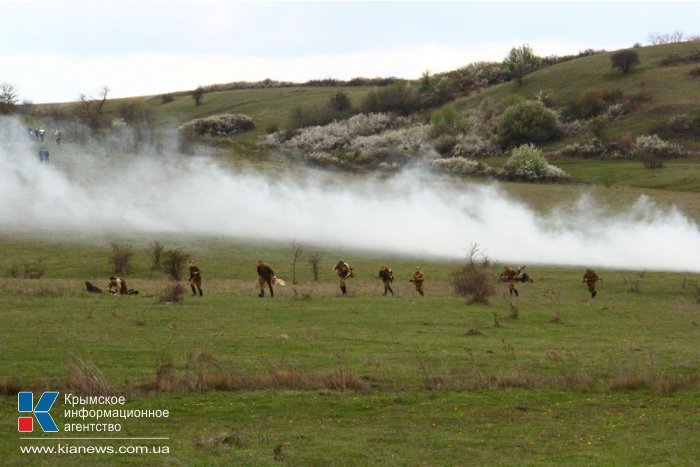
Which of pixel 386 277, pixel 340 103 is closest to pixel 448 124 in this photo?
pixel 340 103

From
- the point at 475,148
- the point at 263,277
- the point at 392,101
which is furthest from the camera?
Result: the point at 392,101

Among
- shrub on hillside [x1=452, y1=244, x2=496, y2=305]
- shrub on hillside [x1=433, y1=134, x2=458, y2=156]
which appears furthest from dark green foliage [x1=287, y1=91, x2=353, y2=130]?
shrub on hillside [x1=452, y1=244, x2=496, y2=305]

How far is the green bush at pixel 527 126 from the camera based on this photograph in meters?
130

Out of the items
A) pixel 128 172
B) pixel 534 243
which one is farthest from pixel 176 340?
pixel 128 172

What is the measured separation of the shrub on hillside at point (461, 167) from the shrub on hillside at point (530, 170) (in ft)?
6.86

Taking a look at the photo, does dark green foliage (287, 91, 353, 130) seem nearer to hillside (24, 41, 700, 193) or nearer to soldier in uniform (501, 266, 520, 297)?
hillside (24, 41, 700, 193)

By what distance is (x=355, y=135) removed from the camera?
15088 centimetres

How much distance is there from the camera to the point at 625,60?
509 feet

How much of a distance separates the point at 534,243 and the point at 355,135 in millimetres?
86863

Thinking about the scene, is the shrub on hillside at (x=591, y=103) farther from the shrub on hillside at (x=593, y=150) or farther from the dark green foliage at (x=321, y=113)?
the dark green foliage at (x=321, y=113)

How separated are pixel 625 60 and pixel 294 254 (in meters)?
106

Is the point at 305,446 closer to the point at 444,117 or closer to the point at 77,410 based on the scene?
the point at 77,410

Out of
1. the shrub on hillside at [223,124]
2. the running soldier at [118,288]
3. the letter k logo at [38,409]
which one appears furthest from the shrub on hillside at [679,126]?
the letter k logo at [38,409]

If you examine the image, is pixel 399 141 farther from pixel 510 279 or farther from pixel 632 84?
pixel 510 279
